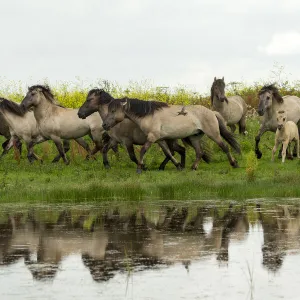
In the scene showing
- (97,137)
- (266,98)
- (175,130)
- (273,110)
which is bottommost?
(97,137)

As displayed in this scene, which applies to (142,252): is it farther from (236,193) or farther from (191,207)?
(236,193)

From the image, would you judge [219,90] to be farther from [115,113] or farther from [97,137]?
[115,113]

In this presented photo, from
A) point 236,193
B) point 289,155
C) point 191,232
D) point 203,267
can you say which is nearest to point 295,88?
point 289,155

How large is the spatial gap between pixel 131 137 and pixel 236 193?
7.14 metres

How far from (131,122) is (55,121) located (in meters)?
2.58

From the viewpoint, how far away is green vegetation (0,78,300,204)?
52.7 ft

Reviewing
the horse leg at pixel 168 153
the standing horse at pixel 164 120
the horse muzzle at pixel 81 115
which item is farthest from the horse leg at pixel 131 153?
the horse muzzle at pixel 81 115

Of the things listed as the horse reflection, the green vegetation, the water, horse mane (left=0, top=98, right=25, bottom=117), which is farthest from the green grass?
the horse reflection

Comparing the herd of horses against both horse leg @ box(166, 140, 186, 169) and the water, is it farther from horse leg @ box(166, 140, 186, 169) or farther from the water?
the water

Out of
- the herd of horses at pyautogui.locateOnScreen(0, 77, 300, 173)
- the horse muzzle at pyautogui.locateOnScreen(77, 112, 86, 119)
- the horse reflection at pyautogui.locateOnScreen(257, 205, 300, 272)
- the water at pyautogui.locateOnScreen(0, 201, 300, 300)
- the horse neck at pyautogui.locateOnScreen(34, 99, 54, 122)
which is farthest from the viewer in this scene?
the horse neck at pyautogui.locateOnScreen(34, 99, 54, 122)

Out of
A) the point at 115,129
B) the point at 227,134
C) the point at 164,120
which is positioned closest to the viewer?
the point at 164,120

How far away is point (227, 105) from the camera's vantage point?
86.8 ft

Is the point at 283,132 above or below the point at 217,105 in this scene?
below

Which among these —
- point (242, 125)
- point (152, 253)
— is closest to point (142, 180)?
point (242, 125)
